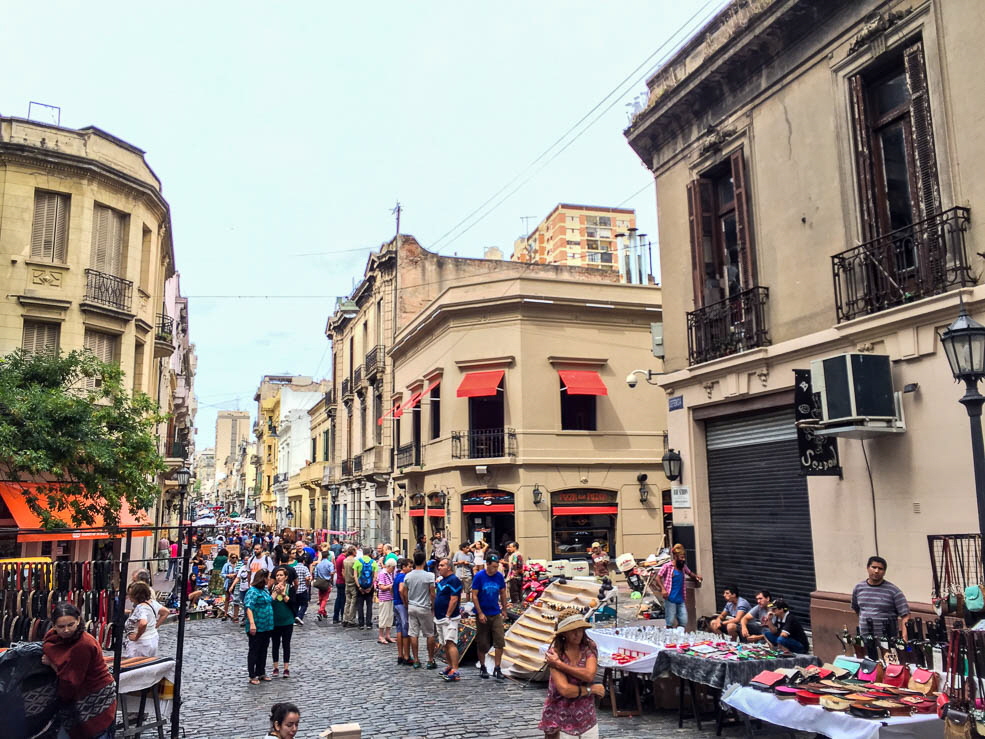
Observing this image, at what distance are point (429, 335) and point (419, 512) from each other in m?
6.47

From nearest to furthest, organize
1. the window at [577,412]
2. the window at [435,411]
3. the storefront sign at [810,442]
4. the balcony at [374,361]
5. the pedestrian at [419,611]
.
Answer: the storefront sign at [810,442] < the pedestrian at [419,611] < the window at [577,412] < the window at [435,411] < the balcony at [374,361]

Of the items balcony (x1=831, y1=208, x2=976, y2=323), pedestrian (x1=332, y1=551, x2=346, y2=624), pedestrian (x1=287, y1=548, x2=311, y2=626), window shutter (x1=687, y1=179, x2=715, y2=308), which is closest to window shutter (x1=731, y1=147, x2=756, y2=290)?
window shutter (x1=687, y1=179, x2=715, y2=308)

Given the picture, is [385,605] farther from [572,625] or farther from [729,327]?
[572,625]

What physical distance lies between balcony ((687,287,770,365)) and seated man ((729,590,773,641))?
411 centimetres

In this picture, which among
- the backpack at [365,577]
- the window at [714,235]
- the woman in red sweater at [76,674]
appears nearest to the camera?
the woman in red sweater at [76,674]

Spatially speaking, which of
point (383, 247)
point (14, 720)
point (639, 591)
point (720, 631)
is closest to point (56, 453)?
point (14, 720)

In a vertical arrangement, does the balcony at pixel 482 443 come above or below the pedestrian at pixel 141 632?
above

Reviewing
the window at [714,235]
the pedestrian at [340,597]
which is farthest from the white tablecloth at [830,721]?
the pedestrian at [340,597]

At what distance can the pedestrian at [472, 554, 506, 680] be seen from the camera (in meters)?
11.1

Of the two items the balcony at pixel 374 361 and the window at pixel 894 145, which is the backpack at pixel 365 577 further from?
the balcony at pixel 374 361

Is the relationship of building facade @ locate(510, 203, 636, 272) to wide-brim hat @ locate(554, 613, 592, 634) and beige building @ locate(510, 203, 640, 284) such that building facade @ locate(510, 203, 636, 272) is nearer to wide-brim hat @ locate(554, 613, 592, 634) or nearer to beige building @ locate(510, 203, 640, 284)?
beige building @ locate(510, 203, 640, 284)

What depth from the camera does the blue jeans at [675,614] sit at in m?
12.7

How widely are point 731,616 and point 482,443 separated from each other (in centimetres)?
1585

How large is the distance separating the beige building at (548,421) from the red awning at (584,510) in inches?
1.3
